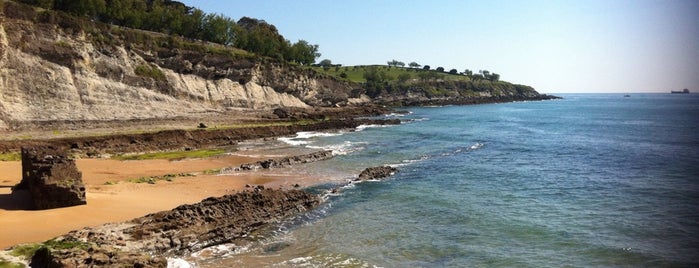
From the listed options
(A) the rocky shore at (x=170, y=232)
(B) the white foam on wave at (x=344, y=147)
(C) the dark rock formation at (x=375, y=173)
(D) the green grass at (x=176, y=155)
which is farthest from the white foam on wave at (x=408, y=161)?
(D) the green grass at (x=176, y=155)

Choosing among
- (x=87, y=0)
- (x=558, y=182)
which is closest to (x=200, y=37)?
(x=87, y=0)

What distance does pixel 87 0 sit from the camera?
67.4 metres

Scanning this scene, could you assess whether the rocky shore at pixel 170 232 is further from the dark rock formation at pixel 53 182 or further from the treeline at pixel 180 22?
the treeline at pixel 180 22

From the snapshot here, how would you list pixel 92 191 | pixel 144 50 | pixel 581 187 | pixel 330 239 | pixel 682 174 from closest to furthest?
pixel 330 239
pixel 92 191
pixel 581 187
pixel 682 174
pixel 144 50

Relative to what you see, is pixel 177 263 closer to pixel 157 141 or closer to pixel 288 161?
pixel 288 161

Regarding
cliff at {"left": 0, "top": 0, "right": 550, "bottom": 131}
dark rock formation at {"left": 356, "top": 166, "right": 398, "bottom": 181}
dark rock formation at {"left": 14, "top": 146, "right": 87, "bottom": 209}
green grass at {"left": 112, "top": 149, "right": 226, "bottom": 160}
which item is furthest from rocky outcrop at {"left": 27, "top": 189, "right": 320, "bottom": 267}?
cliff at {"left": 0, "top": 0, "right": 550, "bottom": 131}

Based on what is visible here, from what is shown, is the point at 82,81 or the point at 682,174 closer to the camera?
the point at 682,174

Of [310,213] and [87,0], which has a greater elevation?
[87,0]

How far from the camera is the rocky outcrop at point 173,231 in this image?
13812 mm

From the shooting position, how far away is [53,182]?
69.1ft

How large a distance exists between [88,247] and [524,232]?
17.5 metres

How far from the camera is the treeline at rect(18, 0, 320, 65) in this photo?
68.2 meters

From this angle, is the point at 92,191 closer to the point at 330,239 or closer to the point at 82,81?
the point at 330,239

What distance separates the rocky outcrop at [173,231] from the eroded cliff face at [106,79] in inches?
1308
